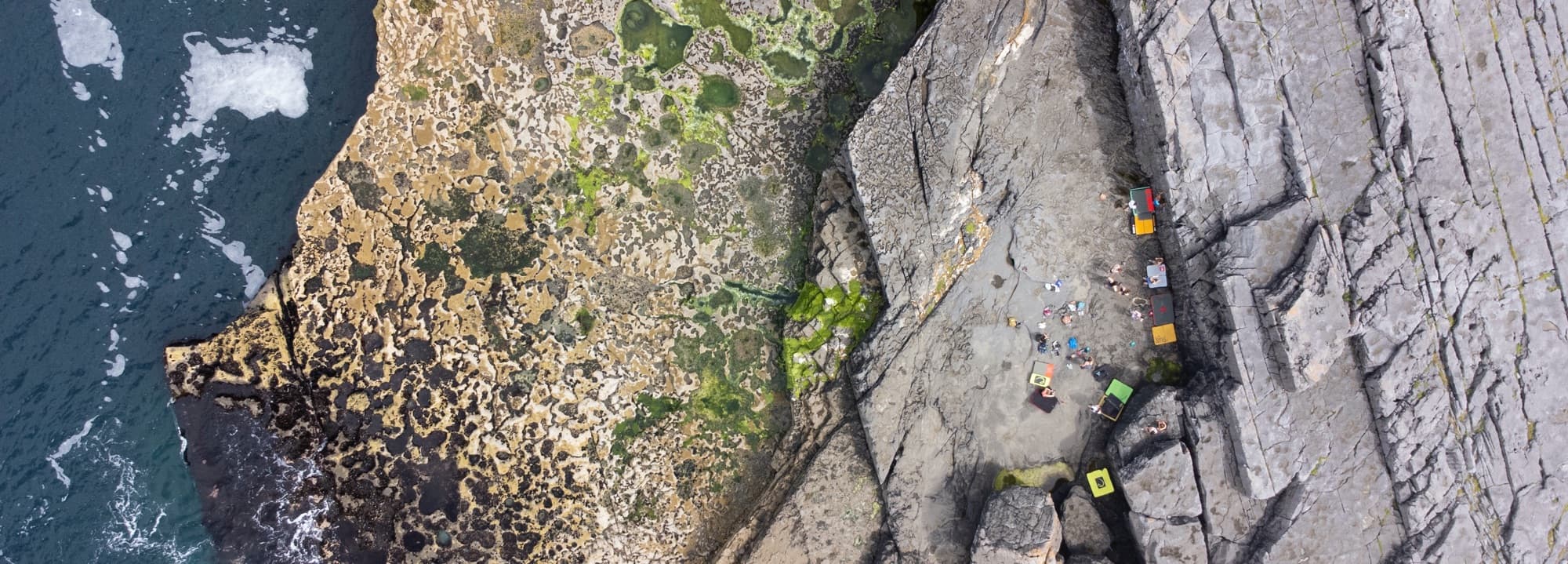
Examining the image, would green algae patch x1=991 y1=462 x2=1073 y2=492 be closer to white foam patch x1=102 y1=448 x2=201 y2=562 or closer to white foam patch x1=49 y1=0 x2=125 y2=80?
white foam patch x1=102 y1=448 x2=201 y2=562

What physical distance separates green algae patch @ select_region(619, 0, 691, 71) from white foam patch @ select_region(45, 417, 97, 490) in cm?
580

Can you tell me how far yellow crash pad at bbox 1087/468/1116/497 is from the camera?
5.73 metres

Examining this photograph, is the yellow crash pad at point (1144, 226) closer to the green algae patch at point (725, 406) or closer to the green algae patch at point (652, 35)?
the green algae patch at point (725, 406)

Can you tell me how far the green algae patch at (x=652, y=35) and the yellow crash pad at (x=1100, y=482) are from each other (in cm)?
477

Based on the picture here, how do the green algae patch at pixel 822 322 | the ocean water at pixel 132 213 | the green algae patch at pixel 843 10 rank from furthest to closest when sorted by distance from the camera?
1. the green algae patch at pixel 843 10
2. the ocean water at pixel 132 213
3. the green algae patch at pixel 822 322

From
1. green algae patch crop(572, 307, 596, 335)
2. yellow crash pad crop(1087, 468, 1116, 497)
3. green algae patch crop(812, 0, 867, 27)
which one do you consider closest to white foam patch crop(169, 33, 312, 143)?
green algae patch crop(572, 307, 596, 335)

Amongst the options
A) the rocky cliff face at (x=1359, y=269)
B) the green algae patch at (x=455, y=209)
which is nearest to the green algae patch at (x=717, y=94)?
the green algae patch at (x=455, y=209)

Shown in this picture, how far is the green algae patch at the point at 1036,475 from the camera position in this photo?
5.91m

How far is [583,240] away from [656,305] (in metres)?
0.85

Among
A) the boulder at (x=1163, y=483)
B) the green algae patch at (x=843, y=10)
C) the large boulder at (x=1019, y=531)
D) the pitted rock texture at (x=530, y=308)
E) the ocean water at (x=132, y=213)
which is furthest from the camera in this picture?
the green algae patch at (x=843, y=10)

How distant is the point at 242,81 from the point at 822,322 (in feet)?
18.3

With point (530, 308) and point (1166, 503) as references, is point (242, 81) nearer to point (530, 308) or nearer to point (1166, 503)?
point (530, 308)

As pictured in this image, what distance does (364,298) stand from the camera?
21.6 ft

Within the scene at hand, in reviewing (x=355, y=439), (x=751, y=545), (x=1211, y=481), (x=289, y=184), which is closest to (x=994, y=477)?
(x=1211, y=481)
